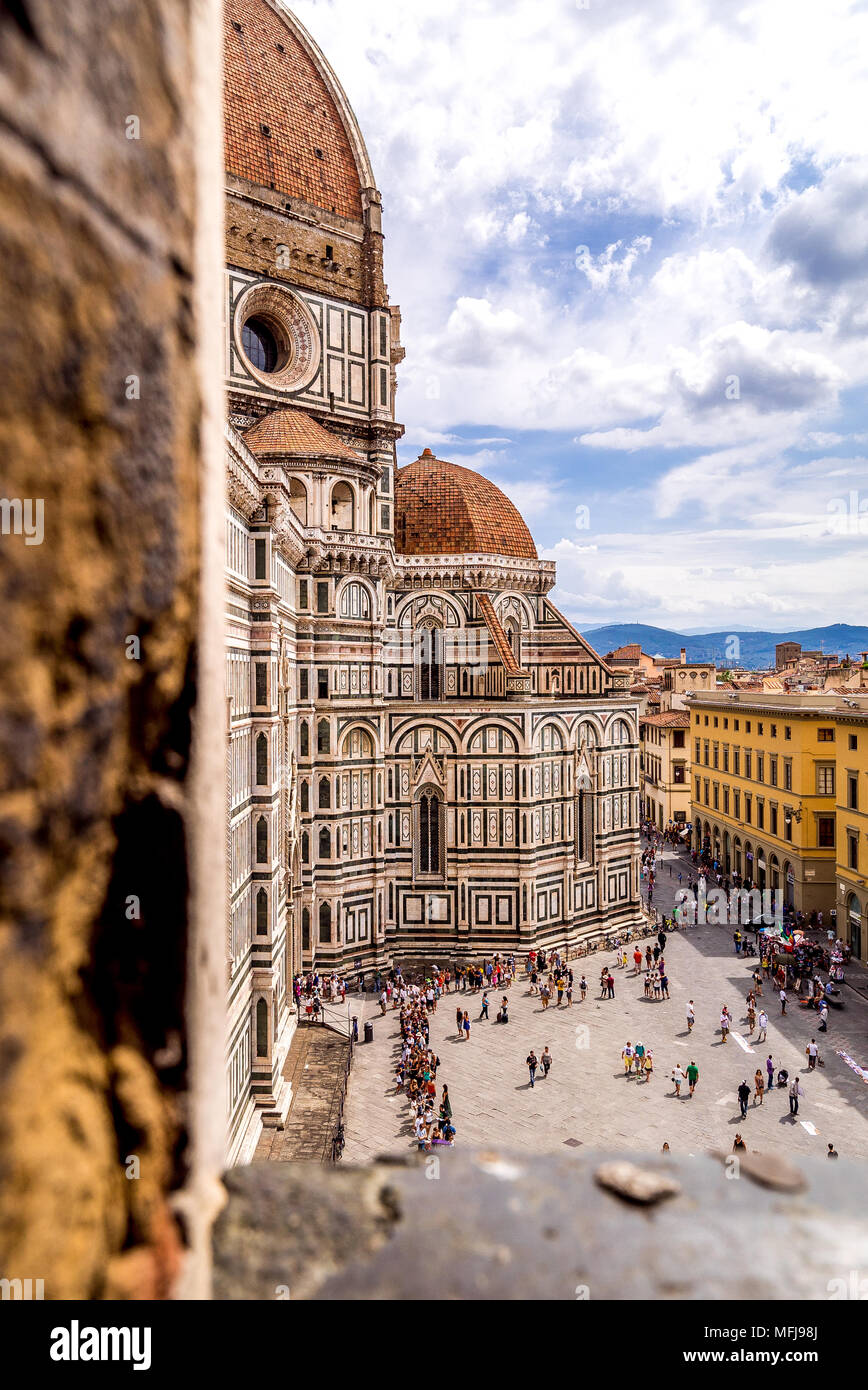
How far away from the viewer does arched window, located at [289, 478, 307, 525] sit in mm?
24469

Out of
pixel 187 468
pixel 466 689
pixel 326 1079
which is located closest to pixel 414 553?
pixel 466 689

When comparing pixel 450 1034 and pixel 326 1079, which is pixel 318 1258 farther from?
pixel 450 1034

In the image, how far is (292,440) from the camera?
24547mm

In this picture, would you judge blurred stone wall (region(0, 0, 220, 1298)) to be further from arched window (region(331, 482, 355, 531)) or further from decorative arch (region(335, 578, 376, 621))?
arched window (region(331, 482, 355, 531))

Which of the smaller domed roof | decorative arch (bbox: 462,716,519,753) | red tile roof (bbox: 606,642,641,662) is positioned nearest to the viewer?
the smaller domed roof

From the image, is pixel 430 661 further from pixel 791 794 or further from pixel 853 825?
pixel 791 794

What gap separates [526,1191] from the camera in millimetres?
1863

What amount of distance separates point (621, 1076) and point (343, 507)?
17.2 m

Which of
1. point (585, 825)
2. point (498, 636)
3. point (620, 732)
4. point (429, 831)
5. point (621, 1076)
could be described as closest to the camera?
point (621, 1076)

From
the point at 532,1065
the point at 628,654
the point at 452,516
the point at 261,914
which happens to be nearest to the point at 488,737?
the point at 452,516

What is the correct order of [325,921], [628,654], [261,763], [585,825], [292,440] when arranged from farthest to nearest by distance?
[628,654] < [585,825] < [325,921] < [292,440] < [261,763]

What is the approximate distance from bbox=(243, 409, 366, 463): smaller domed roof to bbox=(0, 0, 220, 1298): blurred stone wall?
23357 millimetres

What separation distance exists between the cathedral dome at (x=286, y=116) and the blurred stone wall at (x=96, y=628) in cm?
2772

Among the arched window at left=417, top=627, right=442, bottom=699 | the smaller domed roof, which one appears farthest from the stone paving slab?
the smaller domed roof
